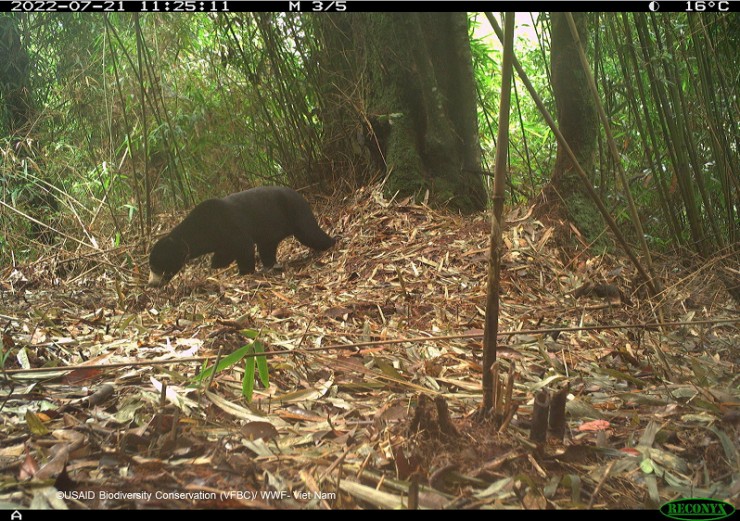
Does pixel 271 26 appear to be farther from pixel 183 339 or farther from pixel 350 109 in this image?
pixel 183 339

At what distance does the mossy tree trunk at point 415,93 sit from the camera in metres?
3.34

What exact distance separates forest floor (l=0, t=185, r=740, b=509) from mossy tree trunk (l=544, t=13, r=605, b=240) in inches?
6.1

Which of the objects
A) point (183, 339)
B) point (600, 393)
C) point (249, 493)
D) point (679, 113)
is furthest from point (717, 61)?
point (249, 493)

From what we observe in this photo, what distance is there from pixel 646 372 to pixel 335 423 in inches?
34.8

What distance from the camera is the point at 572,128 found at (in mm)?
2898

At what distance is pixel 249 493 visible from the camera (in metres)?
0.95

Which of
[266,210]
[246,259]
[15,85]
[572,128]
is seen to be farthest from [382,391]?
[15,85]

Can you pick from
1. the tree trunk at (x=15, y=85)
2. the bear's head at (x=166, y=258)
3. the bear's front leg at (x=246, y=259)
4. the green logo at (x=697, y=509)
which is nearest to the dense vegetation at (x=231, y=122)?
→ the tree trunk at (x=15, y=85)

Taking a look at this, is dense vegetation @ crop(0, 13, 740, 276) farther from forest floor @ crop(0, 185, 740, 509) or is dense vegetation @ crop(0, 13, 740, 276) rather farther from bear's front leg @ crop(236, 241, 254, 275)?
forest floor @ crop(0, 185, 740, 509)

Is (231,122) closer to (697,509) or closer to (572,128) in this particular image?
(572,128)

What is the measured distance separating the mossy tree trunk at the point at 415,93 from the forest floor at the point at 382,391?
0.69m

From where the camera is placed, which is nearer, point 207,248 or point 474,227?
point 474,227

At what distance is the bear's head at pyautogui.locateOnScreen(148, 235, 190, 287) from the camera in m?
3.13

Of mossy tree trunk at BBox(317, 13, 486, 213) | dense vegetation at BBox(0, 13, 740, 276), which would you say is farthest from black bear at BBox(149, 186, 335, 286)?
mossy tree trunk at BBox(317, 13, 486, 213)
